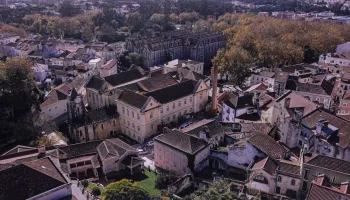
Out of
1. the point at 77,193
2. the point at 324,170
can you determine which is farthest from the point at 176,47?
the point at 324,170

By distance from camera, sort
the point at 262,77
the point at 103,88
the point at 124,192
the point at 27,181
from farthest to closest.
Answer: the point at 262,77 < the point at 103,88 < the point at 124,192 < the point at 27,181

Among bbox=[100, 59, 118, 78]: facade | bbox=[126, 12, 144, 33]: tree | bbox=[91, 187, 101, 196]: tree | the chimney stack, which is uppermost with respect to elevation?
bbox=[126, 12, 144, 33]: tree

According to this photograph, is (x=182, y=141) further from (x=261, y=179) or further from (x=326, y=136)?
(x=326, y=136)

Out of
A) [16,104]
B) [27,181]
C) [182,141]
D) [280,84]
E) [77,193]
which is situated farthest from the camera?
[280,84]

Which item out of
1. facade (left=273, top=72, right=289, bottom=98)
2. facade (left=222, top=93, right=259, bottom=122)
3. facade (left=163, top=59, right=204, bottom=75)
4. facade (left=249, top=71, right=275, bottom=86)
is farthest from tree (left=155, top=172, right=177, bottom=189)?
facade (left=249, top=71, right=275, bottom=86)

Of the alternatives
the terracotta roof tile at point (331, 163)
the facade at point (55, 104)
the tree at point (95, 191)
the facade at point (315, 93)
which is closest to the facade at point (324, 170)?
the terracotta roof tile at point (331, 163)

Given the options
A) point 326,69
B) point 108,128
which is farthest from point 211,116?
point 326,69

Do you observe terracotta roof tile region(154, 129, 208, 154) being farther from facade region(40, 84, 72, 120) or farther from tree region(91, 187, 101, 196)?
facade region(40, 84, 72, 120)
